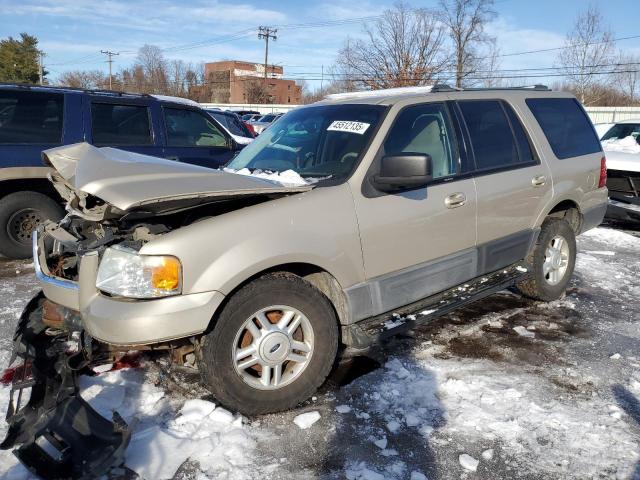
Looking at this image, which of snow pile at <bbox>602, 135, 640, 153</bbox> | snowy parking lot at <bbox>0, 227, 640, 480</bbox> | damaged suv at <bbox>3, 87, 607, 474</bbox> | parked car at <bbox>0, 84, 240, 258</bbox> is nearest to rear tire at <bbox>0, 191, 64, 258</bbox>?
parked car at <bbox>0, 84, 240, 258</bbox>

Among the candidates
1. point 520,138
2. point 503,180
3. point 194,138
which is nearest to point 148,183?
point 503,180

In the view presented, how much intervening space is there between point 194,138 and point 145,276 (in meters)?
4.93

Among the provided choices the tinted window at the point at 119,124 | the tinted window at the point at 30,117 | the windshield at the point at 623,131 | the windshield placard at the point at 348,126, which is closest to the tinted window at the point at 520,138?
the windshield placard at the point at 348,126

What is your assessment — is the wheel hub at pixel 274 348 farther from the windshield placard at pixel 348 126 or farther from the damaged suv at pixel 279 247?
the windshield placard at pixel 348 126

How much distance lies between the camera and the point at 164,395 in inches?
129

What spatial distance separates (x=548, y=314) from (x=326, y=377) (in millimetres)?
2541

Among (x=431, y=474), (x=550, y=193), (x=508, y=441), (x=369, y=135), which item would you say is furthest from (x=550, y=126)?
(x=431, y=474)

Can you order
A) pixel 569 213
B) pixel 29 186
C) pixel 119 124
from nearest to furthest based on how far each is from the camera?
pixel 569 213 → pixel 29 186 → pixel 119 124

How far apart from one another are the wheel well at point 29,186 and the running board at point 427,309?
4300 millimetres

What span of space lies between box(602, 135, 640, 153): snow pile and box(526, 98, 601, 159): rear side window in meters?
4.54

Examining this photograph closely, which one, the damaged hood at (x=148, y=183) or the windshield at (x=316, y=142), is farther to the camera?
the windshield at (x=316, y=142)

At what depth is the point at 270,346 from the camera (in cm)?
300

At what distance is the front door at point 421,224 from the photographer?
3395 millimetres

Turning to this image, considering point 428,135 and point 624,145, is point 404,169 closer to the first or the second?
point 428,135
